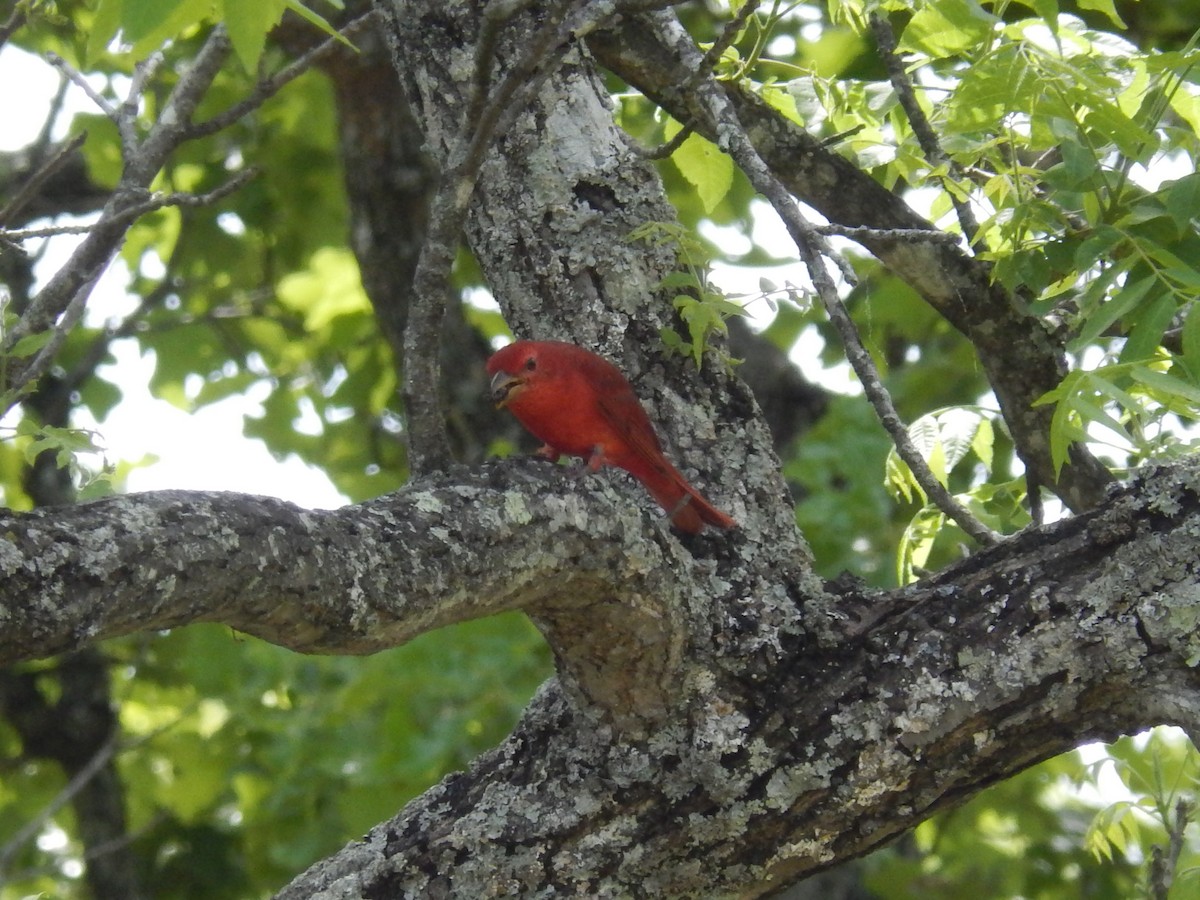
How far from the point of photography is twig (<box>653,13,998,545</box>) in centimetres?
238

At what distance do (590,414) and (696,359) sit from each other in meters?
0.43

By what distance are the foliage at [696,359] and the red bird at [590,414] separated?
0.19 metres

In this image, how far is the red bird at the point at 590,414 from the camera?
273 cm

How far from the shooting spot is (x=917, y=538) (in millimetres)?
3215

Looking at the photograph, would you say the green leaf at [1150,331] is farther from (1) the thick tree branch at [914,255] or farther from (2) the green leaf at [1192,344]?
(1) the thick tree branch at [914,255]

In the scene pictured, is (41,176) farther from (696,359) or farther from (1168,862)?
(1168,862)

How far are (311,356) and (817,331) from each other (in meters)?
2.43

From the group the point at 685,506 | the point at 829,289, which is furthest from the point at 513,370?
the point at 829,289

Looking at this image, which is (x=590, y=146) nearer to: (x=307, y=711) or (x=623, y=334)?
(x=623, y=334)

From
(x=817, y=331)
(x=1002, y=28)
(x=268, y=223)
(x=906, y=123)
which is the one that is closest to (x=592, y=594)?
(x=1002, y=28)

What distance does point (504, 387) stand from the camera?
3.45 meters

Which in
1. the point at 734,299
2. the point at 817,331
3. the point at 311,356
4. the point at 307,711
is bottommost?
the point at 734,299

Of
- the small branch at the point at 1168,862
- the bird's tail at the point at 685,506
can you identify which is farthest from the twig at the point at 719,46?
the small branch at the point at 1168,862

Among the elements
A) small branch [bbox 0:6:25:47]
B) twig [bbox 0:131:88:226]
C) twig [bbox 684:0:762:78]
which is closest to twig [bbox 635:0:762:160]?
twig [bbox 684:0:762:78]
